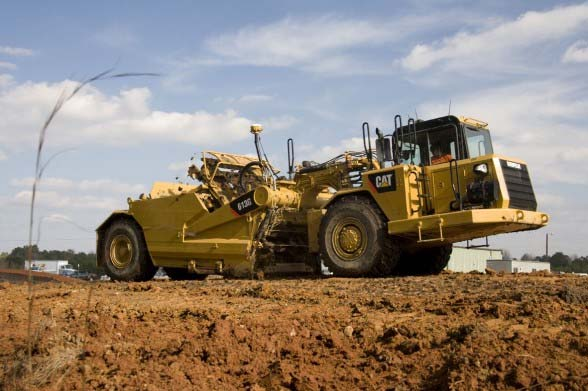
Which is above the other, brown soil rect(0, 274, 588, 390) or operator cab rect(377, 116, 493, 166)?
operator cab rect(377, 116, 493, 166)

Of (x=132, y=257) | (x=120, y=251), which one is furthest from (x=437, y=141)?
(x=120, y=251)

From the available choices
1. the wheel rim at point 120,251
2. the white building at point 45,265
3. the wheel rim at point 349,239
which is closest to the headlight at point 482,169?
the wheel rim at point 349,239

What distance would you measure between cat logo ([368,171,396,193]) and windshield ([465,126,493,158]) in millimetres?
1593

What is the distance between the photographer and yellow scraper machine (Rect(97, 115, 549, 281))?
32.6 feet

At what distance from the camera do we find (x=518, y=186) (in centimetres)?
1022

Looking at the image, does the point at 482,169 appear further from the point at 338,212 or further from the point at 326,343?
the point at 326,343

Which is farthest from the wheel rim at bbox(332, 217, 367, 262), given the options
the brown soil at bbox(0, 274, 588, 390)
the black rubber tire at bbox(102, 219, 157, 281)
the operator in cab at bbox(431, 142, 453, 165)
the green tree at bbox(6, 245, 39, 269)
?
the green tree at bbox(6, 245, 39, 269)

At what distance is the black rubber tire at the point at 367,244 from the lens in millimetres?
10117

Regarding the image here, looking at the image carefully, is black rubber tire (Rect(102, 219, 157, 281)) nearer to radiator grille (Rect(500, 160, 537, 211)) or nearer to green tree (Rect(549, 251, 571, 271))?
radiator grille (Rect(500, 160, 537, 211))

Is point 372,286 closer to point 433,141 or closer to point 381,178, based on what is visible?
point 381,178

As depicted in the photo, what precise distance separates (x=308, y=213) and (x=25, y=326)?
5.45m

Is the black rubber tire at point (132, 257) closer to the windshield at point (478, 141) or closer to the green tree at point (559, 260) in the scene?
the windshield at point (478, 141)

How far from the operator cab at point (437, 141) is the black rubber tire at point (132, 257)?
211 inches

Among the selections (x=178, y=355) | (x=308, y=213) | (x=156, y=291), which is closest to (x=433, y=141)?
(x=308, y=213)
